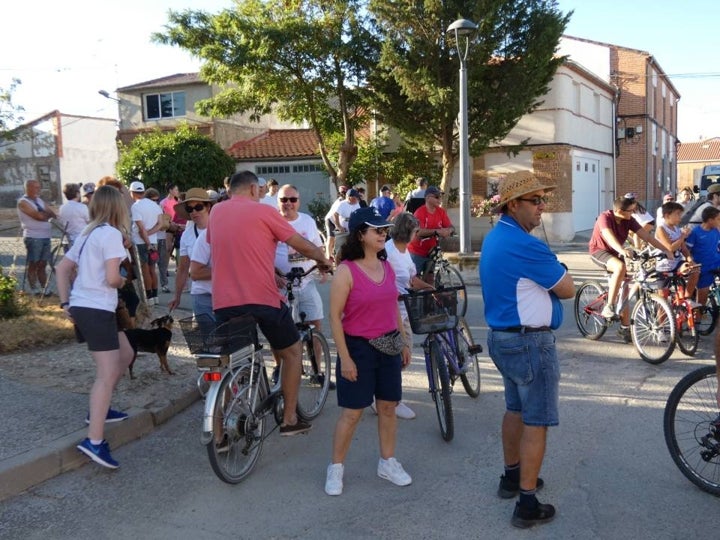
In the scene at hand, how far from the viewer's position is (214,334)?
438cm

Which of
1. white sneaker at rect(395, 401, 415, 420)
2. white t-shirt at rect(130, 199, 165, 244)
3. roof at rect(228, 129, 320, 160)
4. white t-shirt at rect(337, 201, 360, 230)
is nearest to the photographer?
white sneaker at rect(395, 401, 415, 420)

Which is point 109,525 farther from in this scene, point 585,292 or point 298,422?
point 585,292

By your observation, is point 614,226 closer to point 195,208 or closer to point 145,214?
point 195,208

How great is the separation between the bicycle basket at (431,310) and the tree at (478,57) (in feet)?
49.4

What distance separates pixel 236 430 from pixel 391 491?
1.05m

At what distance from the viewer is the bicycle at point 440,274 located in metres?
9.55

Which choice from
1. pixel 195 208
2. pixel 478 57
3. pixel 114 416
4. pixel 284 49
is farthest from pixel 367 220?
pixel 284 49

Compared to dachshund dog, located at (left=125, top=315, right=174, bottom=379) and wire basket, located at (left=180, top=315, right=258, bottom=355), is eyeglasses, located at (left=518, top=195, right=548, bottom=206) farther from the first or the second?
dachshund dog, located at (left=125, top=315, right=174, bottom=379)

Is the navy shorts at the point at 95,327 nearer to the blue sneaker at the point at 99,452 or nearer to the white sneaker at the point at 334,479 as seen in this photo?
the blue sneaker at the point at 99,452

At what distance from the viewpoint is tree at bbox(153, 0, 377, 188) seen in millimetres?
20562

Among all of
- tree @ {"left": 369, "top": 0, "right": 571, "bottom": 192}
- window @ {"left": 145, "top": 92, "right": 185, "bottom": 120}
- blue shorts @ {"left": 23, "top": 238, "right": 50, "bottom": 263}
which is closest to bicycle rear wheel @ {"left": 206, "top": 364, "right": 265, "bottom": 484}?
blue shorts @ {"left": 23, "top": 238, "right": 50, "bottom": 263}

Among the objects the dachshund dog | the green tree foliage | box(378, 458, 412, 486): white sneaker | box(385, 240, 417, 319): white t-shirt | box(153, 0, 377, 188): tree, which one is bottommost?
box(378, 458, 412, 486): white sneaker

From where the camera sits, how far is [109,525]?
3967 mm

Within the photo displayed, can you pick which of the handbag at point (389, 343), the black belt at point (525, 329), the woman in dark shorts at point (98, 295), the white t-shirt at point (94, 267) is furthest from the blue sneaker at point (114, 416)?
the black belt at point (525, 329)
